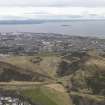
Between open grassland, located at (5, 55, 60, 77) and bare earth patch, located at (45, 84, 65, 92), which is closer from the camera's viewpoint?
bare earth patch, located at (45, 84, 65, 92)

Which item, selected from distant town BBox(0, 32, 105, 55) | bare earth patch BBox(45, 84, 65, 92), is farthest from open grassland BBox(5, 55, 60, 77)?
distant town BBox(0, 32, 105, 55)

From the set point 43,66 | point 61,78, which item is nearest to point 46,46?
point 43,66

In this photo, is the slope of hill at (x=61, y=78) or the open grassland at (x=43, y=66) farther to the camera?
the open grassland at (x=43, y=66)

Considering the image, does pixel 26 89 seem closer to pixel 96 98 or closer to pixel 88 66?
pixel 96 98

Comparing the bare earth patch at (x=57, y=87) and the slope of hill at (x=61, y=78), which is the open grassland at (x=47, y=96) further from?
the bare earth patch at (x=57, y=87)

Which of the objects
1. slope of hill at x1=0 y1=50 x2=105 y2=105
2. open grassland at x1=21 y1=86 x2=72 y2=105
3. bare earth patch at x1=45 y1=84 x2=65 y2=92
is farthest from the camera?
bare earth patch at x1=45 y1=84 x2=65 y2=92

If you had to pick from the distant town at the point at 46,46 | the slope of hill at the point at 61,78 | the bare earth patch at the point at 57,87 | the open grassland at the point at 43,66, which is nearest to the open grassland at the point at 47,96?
the slope of hill at the point at 61,78

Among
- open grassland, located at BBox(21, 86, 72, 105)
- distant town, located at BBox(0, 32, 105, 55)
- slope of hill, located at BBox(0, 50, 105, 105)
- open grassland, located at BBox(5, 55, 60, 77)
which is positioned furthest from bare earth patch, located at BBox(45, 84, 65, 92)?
distant town, located at BBox(0, 32, 105, 55)

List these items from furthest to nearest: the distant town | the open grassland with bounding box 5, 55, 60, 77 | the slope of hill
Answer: the distant town, the open grassland with bounding box 5, 55, 60, 77, the slope of hill

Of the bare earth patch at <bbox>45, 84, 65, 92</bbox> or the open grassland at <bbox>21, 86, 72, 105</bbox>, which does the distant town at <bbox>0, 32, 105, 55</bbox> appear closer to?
the bare earth patch at <bbox>45, 84, 65, 92</bbox>

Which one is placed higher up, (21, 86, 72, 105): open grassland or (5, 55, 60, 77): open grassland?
(5, 55, 60, 77): open grassland

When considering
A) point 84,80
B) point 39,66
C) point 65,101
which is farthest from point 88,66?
point 65,101
